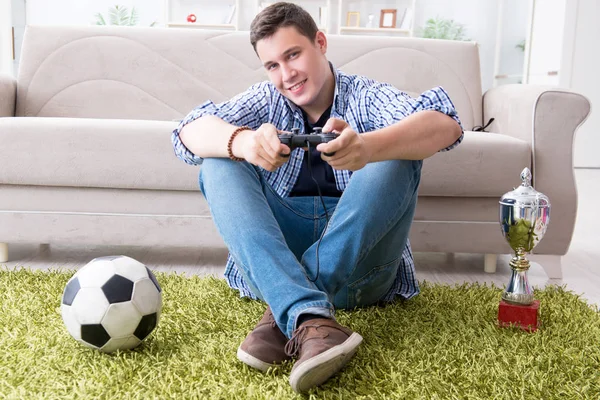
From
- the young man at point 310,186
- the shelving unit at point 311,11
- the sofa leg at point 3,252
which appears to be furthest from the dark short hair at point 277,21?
the shelving unit at point 311,11

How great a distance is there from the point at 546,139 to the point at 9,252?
6.17 ft

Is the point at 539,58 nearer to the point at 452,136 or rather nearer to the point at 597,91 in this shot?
the point at 597,91

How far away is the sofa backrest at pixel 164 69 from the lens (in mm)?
2314

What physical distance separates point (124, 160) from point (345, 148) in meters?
1.03

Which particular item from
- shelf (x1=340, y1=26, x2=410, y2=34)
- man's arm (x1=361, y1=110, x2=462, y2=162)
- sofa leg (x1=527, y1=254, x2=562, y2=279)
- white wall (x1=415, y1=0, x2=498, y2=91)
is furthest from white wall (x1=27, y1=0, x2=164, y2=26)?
man's arm (x1=361, y1=110, x2=462, y2=162)

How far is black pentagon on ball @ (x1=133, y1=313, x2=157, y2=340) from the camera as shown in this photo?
3.54ft

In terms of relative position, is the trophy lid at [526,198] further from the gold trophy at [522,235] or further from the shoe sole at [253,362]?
the shoe sole at [253,362]

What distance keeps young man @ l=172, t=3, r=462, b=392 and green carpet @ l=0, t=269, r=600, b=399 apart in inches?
2.9

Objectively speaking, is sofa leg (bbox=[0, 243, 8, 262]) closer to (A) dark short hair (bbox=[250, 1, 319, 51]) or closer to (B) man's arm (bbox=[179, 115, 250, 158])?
(B) man's arm (bbox=[179, 115, 250, 158])

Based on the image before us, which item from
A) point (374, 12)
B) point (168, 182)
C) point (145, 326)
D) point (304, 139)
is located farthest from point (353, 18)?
point (145, 326)

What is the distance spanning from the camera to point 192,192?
1.87 meters

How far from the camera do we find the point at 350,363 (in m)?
1.08

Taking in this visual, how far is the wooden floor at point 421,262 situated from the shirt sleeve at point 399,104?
2.32 feet

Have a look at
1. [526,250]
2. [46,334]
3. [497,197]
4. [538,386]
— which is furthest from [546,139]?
[46,334]
